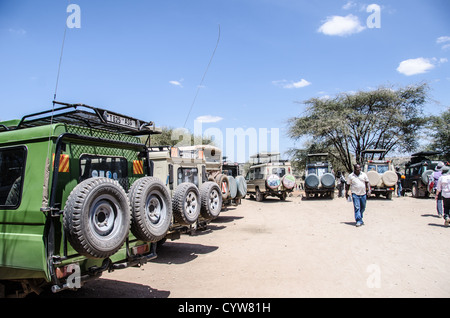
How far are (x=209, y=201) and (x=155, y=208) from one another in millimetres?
2536

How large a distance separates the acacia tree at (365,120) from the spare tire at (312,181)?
9531 mm

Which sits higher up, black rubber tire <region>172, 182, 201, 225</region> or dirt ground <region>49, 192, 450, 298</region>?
black rubber tire <region>172, 182, 201, 225</region>

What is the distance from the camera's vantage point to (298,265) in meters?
5.89

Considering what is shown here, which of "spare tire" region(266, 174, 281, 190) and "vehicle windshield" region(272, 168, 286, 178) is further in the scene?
"vehicle windshield" region(272, 168, 286, 178)

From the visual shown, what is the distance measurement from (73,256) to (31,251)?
15.8 inches

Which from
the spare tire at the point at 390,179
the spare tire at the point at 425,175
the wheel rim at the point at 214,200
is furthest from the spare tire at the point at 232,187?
the spare tire at the point at 425,175

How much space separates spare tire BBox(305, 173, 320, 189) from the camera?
62.0ft

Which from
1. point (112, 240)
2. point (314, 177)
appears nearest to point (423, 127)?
point (314, 177)

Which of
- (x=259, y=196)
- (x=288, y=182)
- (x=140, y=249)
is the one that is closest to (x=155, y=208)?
(x=140, y=249)

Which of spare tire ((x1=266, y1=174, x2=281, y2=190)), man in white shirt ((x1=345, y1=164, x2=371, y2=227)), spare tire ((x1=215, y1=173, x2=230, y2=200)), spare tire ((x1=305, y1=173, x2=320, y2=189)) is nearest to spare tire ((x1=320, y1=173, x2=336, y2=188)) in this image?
spare tire ((x1=305, y1=173, x2=320, y2=189))

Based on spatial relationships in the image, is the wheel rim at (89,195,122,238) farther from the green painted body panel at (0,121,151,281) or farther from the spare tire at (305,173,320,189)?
the spare tire at (305,173,320,189)

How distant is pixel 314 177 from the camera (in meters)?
19.0

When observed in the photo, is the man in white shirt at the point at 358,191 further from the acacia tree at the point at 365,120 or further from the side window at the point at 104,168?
the acacia tree at the point at 365,120

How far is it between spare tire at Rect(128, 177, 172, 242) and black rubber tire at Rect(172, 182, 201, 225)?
3.53ft
